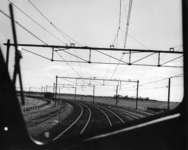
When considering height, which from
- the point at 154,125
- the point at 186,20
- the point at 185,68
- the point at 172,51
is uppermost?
the point at 172,51

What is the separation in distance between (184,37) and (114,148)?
2078mm

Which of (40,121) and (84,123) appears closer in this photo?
(84,123)

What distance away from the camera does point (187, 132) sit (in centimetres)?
244

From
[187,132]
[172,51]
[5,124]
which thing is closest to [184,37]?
[187,132]

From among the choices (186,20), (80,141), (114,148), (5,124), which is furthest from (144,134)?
(5,124)

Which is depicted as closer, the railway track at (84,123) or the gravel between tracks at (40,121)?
the railway track at (84,123)

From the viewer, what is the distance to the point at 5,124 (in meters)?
2.95

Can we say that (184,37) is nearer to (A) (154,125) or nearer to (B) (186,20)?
(B) (186,20)

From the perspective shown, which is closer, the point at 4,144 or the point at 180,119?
the point at 180,119

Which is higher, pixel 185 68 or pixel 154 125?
pixel 185 68

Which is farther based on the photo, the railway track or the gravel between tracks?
the gravel between tracks

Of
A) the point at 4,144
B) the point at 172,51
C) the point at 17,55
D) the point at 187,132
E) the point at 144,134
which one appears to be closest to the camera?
the point at 17,55

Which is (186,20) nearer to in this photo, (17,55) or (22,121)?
(17,55)

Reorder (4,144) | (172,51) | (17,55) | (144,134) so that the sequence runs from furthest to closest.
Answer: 1. (172,51)
2. (4,144)
3. (144,134)
4. (17,55)
